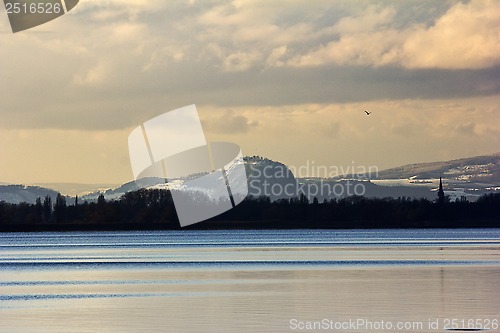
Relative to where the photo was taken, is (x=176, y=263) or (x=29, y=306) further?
(x=176, y=263)

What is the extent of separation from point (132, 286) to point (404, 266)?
2211cm

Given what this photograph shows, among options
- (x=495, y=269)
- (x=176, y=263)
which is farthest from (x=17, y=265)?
(x=495, y=269)

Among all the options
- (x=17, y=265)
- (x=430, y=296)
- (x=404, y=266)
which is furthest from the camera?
(x=17, y=265)

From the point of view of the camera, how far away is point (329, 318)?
1310 inches

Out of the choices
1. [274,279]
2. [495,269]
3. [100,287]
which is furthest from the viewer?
[495,269]

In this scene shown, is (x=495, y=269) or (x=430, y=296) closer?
(x=430, y=296)

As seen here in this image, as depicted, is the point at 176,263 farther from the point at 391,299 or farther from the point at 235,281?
the point at 391,299

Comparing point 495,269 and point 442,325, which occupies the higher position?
point 442,325

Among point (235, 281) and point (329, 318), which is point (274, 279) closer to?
point (235, 281)

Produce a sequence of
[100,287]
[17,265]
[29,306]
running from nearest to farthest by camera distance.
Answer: [29,306]
[100,287]
[17,265]

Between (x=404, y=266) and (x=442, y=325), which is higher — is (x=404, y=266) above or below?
below

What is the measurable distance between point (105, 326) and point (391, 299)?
1177 cm

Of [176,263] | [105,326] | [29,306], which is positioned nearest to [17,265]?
[176,263]

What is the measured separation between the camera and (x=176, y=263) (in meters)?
74.6
